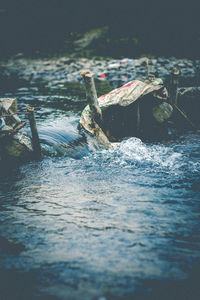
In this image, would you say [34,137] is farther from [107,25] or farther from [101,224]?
[107,25]

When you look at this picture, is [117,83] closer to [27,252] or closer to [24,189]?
[24,189]

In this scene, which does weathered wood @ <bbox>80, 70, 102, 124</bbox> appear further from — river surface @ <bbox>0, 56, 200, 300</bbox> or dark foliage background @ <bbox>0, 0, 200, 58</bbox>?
dark foliage background @ <bbox>0, 0, 200, 58</bbox>

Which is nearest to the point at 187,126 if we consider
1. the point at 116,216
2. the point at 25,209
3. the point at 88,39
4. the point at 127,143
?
the point at 127,143

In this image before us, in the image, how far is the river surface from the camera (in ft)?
11.6

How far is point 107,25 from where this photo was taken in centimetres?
2823

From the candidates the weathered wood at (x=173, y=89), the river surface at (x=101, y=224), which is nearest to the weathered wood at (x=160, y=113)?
the weathered wood at (x=173, y=89)

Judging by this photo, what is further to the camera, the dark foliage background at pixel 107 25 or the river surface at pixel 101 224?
the dark foliage background at pixel 107 25

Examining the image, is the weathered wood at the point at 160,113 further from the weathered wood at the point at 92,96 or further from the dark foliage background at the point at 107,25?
the dark foliage background at the point at 107,25

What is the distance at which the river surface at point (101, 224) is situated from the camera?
3.53m

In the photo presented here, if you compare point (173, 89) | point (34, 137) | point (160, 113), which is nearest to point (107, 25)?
point (173, 89)

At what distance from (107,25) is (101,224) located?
27.5 metres

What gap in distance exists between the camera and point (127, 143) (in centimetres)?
859

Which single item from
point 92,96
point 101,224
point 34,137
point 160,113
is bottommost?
point 101,224

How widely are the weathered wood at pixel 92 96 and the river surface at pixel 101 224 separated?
40.2 inches
